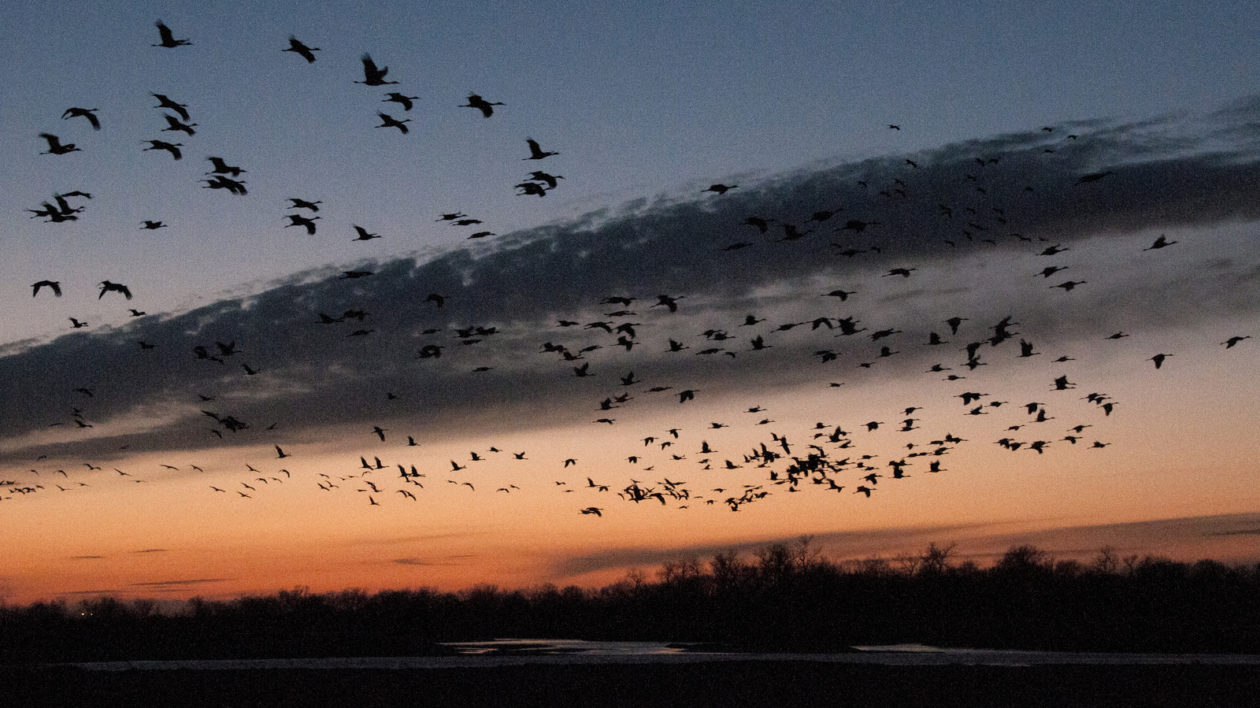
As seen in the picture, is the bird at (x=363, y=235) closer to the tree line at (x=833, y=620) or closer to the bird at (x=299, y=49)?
the bird at (x=299, y=49)

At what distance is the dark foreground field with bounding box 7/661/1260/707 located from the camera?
46.4 metres

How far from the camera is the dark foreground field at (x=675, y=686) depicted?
46406 mm

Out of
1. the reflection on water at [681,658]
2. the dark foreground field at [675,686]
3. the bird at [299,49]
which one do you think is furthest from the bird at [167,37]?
the reflection on water at [681,658]

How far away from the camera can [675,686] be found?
5353cm

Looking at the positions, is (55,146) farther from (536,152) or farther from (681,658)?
(681,658)

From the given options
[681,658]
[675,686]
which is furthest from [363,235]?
[681,658]

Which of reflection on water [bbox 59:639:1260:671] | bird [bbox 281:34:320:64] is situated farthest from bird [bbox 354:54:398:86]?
reflection on water [bbox 59:639:1260:671]

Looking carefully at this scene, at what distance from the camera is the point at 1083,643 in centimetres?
9606

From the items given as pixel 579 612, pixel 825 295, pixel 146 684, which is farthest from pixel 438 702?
pixel 579 612

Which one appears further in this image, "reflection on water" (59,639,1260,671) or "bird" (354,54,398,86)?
"reflection on water" (59,639,1260,671)

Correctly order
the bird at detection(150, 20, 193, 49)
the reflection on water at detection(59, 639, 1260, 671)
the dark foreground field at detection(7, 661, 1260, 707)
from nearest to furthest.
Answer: the bird at detection(150, 20, 193, 49) → the dark foreground field at detection(7, 661, 1260, 707) → the reflection on water at detection(59, 639, 1260, 671)

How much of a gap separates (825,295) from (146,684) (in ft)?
136

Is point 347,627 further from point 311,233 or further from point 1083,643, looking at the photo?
point 311,233

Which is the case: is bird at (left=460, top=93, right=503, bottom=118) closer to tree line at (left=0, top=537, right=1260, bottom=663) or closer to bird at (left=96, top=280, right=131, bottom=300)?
bird at (left=96, top=280, right=131, bottom=300)
